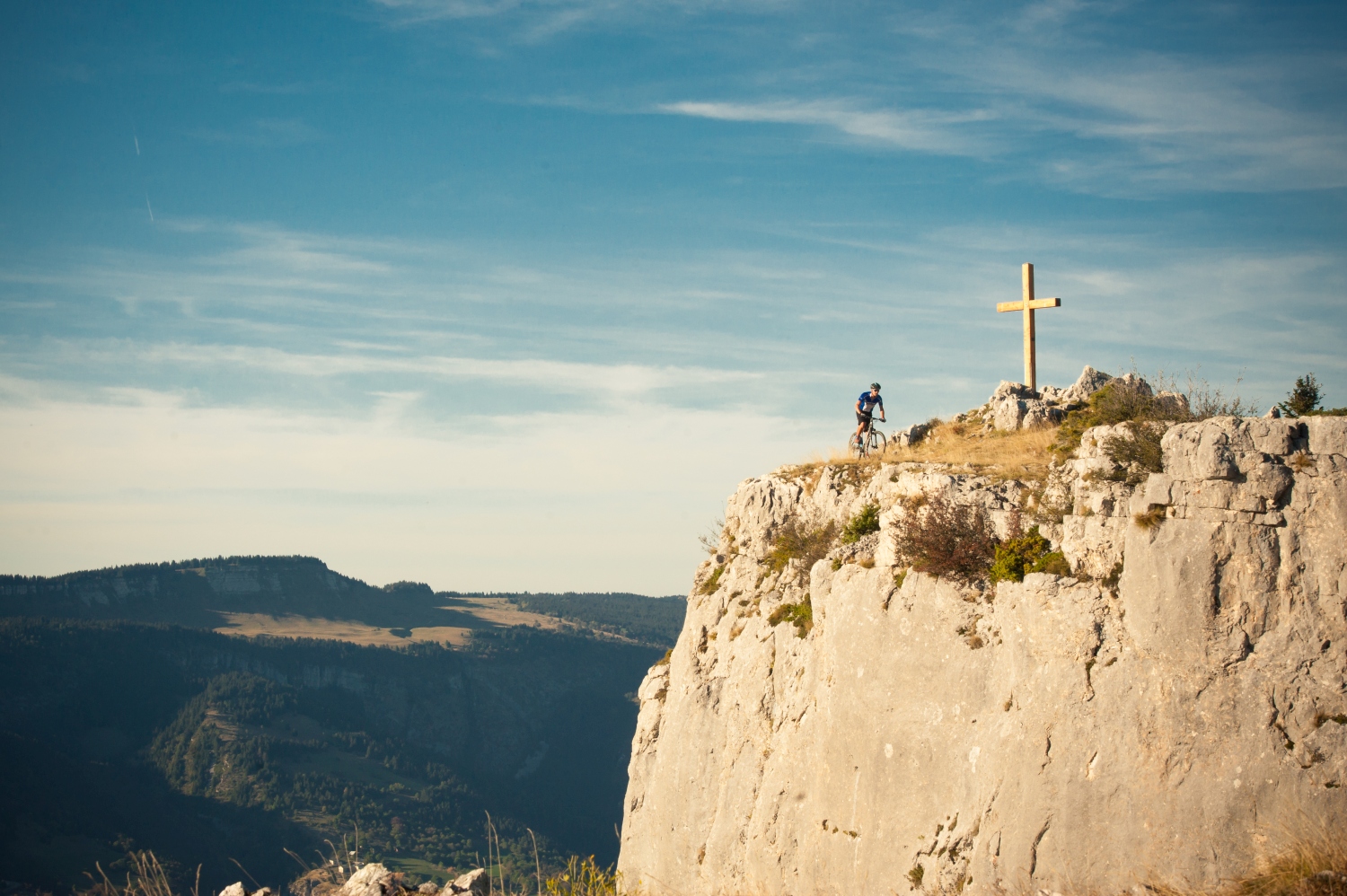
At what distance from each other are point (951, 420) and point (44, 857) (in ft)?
622

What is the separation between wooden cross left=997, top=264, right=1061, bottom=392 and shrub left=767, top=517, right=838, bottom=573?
7.72 meters

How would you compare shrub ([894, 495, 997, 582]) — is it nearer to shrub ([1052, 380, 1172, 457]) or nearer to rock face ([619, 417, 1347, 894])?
rock face ([619, 417, 1347, 894])

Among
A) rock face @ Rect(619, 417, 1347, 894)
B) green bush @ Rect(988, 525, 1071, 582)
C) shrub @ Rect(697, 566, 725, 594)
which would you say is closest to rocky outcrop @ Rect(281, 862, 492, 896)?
rock face @ Rect(619, 417, 1347, 894)

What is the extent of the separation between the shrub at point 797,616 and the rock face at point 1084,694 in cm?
24

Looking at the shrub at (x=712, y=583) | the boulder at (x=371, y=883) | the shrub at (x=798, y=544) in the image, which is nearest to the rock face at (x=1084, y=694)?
the shrub at (x=798, y=544)

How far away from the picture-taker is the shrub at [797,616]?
20.9 m

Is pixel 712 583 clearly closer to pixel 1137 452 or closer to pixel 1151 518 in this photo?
pixel 1137 452

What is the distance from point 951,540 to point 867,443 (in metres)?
8.02

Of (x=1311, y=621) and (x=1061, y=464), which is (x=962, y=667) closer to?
(x=1061, y=464)

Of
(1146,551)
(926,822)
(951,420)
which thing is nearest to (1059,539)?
(1146,551)

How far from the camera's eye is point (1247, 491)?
13.5 meters

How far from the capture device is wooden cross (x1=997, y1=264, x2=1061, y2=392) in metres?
25.7

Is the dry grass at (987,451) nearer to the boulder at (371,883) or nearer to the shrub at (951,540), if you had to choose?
the shrub at (951,540)

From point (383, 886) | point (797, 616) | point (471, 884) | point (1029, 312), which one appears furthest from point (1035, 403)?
point (383, 886)
